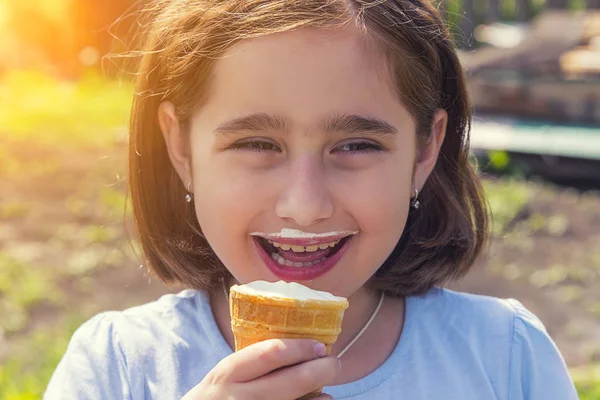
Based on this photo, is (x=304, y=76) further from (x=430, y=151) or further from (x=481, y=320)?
(x=481, y=320)

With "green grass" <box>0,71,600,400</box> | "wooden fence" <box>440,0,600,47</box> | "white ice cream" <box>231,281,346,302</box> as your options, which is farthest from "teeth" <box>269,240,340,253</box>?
"wooden fence" <box>440,0,600,47</box>

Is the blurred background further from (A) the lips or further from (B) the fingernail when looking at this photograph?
(B) the fingernail

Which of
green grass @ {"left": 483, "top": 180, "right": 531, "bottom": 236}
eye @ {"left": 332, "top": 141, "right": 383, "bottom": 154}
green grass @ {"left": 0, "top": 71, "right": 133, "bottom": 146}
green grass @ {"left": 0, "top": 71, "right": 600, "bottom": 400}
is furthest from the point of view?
green grass @ {"left": 0, "top": 71, "right": 133, "bottom": 146}

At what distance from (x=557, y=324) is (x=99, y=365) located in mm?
2890

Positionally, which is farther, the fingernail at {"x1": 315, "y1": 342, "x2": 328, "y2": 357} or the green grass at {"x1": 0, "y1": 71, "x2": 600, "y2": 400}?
the green grass at {"x1": 0, "y1": 71, "x2": 600, "y2": 400}

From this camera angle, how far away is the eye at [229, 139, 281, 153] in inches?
79.9

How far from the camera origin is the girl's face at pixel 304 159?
1962 mm

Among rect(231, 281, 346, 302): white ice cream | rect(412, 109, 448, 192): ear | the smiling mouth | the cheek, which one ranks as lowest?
rect(231, 281, 346, 302): white ice cream

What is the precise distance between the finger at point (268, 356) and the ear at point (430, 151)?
63 centimetres

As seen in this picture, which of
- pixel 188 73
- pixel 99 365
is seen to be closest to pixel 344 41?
pixel 188 73

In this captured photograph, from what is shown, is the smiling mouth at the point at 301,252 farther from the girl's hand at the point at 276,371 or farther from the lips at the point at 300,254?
the girl's hand at the point at 276,371

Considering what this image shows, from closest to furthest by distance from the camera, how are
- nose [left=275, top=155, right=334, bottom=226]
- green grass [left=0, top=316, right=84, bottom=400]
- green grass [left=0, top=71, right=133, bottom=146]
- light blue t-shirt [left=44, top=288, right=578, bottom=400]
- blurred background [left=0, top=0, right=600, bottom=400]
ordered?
nose [left=275, top=155, right=334, bottom=226] < light blue t-shirt [left=44, top=288, right=578, bottom=400] < green grass [left=0, top=316, right=84, bottom=400] < blurred background [left=0, top=0, right=600, bottom=400] < green grass [left=0, top=71, right=133, bottom=146]

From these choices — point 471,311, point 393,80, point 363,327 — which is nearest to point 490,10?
point 471,311

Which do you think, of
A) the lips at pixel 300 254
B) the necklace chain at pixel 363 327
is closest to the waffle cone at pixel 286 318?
the lips at pixel 300 254
